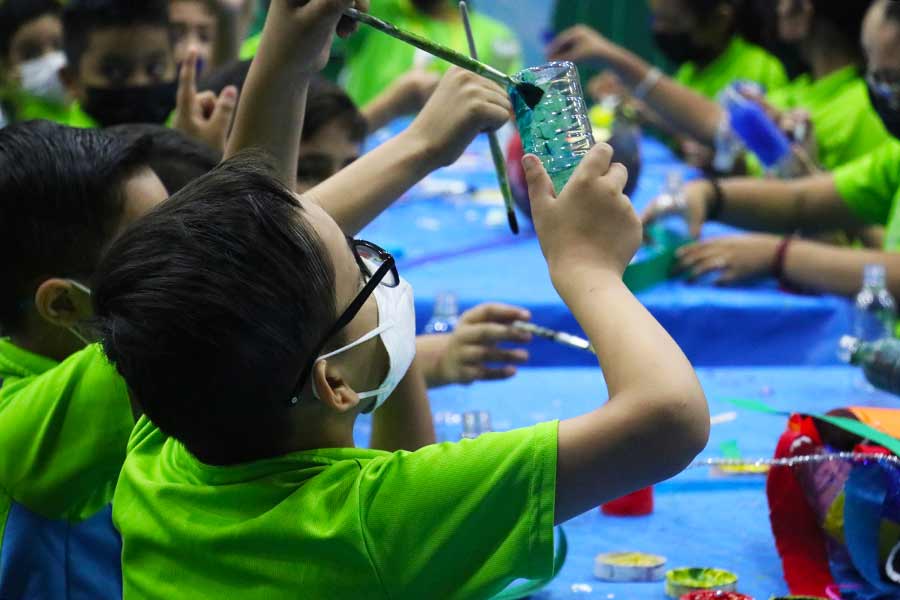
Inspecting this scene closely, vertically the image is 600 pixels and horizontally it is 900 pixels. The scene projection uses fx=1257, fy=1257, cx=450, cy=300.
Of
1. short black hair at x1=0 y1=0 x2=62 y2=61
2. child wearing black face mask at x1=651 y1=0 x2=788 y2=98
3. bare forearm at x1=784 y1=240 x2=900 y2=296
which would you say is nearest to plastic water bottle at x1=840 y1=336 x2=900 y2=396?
bare forearm at x1=784 y1=240 x2=900 y2=296

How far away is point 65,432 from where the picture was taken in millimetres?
1169

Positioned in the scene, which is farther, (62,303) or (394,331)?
(62,303)

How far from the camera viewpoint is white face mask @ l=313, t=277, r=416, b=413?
0.94m

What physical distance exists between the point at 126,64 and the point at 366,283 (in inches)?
62.7

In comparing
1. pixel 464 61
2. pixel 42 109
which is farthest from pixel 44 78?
pixel 464 61

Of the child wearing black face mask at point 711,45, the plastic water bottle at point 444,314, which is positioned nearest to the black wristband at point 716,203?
the plastic water bottle at point 444,314

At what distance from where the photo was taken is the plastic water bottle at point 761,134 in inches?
113

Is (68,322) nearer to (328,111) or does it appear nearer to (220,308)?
(220,308)

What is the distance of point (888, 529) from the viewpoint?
1.14m

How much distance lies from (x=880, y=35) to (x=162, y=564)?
176 centimetres

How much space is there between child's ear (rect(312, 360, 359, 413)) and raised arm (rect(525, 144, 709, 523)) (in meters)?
0.16

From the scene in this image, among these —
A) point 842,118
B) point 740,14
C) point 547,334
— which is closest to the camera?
point 547,334

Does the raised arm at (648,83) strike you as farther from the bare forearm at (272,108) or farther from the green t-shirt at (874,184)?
the bare forearm at (272,108)

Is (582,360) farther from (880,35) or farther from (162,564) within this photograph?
(162,564)
